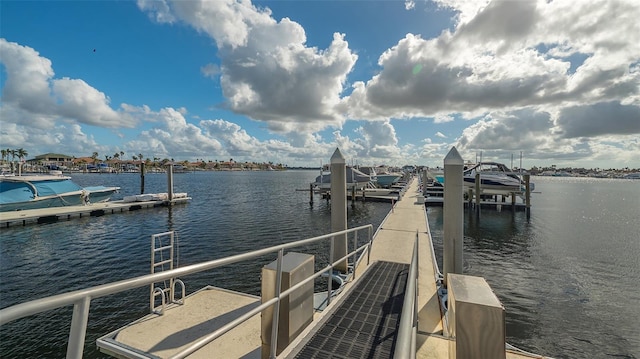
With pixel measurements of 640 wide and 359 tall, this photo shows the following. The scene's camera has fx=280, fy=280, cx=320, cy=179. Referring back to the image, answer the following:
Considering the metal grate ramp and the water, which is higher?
the metal grate ramp

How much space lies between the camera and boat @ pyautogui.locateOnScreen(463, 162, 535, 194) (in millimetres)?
28516

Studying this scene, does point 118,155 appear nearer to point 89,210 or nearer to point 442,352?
point 89,210

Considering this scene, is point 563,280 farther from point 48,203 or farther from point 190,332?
point 48,203

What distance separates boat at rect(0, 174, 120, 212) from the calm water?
6261mm

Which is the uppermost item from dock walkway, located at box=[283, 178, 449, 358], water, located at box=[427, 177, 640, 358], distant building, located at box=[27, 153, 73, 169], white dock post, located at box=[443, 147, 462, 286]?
distant building, located at box=[27, 153, 73, 169]

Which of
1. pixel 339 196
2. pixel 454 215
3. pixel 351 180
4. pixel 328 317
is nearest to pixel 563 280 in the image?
pixel 454 215

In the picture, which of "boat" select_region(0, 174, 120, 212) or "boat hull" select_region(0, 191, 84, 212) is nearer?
"boat hull" select_region(0, 191, 84, 212)

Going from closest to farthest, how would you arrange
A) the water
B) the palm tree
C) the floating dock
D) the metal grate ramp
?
the metal grate ramp, the water, the floating dock, the palm tree

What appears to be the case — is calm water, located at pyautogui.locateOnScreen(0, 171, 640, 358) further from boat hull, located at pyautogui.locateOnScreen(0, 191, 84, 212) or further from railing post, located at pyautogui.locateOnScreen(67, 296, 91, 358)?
railing post, located at pyautogui.locateOnScreen(67, 296, 91, 358)

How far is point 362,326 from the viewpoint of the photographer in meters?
4.08

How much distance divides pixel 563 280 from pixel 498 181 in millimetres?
19481

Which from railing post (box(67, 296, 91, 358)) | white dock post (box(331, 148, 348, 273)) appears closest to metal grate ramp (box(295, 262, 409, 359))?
railing post (box(67, 296, 91, 358))

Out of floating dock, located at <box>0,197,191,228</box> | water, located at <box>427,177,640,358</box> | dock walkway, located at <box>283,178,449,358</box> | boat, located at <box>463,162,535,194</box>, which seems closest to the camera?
dock walkway, located at <box>283,178,449,358</box>

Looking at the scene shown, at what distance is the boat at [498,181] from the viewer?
93.6 ft
